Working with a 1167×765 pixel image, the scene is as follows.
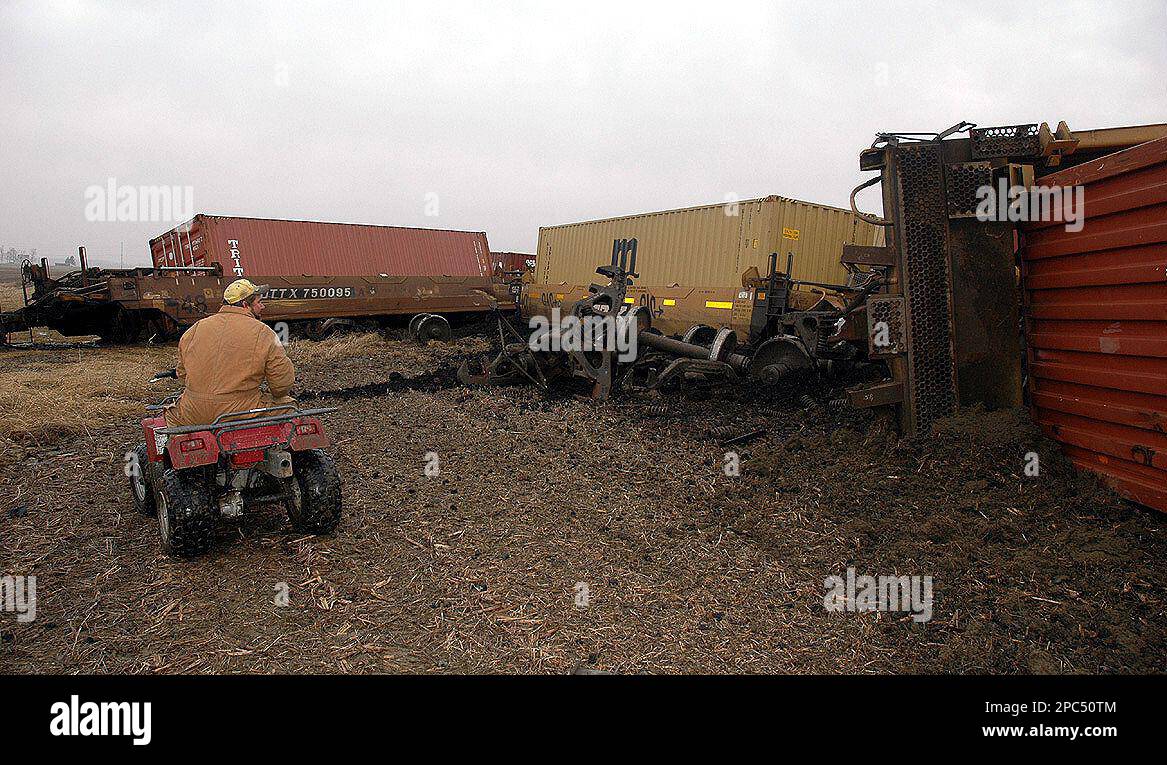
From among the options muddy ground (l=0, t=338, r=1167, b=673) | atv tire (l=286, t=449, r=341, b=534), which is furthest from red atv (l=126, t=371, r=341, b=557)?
muddy ground (l=0, t=338, r=1167, b=673)

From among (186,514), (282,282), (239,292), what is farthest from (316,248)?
(186,514)

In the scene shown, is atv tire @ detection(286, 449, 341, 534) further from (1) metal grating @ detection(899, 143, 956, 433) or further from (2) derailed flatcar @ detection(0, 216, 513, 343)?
(2) derailed flatcar @ detection(0, 216, 513, 343)

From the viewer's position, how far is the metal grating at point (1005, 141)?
4863mm

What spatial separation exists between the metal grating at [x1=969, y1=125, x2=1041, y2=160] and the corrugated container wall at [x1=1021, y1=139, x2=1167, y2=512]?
0.38 m

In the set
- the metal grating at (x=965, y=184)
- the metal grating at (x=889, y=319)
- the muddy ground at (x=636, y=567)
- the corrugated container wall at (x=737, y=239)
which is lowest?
the muddy ground at (x=636, y=567)

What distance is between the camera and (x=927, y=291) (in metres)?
4.89

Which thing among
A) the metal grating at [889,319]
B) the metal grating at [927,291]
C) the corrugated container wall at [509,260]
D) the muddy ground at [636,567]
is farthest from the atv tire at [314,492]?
the corrugated container wall at [509,260]

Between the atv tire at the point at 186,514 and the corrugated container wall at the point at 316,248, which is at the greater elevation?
the corrugated container wall at the point at 316,248

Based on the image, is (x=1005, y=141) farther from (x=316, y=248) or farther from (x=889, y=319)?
(x=316, y=248)

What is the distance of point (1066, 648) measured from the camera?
329 cm

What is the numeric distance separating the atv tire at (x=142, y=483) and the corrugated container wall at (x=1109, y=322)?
20.3 feet

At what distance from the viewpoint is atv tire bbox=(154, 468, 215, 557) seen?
13.4 ft

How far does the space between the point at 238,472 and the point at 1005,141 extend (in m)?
5.51

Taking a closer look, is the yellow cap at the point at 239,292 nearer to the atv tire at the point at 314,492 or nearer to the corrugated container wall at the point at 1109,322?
the atv tire at the point at 314,492
